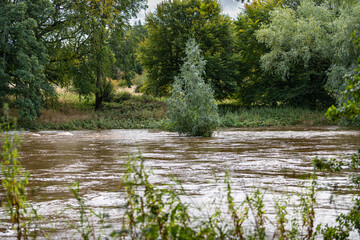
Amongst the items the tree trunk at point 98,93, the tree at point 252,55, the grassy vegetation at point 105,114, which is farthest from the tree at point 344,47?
the tree trunk at point 98,93

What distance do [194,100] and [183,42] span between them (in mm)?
16377

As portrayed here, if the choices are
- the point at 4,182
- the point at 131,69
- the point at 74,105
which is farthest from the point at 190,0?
the point at 4,182

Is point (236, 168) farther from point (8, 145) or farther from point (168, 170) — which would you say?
point (8, 145)

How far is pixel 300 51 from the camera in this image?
93.0 feet

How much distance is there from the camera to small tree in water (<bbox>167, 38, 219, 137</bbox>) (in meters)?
17.0

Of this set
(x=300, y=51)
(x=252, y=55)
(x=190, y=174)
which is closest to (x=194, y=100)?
(x=190, y=174)

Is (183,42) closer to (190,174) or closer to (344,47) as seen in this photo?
(344,47)

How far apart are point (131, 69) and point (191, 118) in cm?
1731

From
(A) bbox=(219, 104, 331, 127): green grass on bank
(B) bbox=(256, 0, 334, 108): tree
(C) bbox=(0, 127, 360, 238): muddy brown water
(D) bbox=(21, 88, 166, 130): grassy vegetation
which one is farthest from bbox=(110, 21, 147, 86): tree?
(C) bbox=(0, 127, 360, 238): muddy brown water

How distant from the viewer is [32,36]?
944 inches

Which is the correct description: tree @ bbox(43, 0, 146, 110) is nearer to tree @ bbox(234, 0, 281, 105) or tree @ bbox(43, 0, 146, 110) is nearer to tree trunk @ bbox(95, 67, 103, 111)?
tree trunk @ bbox(95, 67, 103, 111)

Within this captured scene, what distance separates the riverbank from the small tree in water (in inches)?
248

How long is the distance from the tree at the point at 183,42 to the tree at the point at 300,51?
11.8ft

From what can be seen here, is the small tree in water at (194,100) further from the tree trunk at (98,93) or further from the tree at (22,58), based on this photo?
the tree trunk at (98,93)
